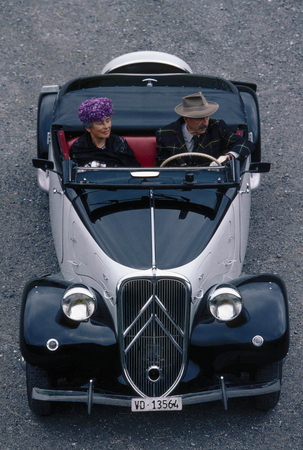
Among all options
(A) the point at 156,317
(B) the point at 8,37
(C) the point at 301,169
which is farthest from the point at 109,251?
(B) the point at 8,37

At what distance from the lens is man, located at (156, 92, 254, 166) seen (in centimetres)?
625

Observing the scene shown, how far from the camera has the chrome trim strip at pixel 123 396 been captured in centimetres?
477

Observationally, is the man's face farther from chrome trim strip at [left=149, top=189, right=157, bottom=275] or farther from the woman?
chrome trim strip at [left=149, top=189, right=157, bottom=275]

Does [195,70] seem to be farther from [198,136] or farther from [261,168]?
[261,168]

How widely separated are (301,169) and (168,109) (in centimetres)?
201

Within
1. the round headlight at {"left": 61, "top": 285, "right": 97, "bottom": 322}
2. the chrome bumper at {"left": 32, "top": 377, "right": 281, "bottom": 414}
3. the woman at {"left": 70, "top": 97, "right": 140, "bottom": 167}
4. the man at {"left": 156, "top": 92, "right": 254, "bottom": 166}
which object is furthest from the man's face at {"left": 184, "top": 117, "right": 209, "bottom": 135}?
the chrome bumper at {"left": 32, "top": 377, "right": 281, "bottom": 414}

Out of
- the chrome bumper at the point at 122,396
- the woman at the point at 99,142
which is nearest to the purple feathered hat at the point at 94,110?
the woman at the point at 99,142

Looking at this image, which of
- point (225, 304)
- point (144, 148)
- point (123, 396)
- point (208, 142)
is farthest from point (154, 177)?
point (123, 396)

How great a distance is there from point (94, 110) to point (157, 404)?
257 centimetres

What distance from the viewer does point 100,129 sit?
616 centimetres

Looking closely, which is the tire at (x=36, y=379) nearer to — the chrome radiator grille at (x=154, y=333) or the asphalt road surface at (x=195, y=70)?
the asphalt road surface at (x=195, y=70)

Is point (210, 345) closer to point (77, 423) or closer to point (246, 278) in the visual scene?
point (246, 278)

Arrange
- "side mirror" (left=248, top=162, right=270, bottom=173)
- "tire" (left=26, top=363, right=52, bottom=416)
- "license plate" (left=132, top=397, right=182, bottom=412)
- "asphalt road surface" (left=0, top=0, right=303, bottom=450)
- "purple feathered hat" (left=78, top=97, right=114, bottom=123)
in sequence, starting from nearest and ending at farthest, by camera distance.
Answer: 1. "license plate" (left=132, top=397, right=182, bottom=412)
2. "tire" (left=26, top=363, right=52, bottom=416)
3. "asphalt road surface" (left=0, top=0, right=303, bottom=450)
4. "side mirror" (left=248, top=162, right=270, bottom=173)
5. "purple feathered hat" (left=78, top=97, right=114, bottom=123)

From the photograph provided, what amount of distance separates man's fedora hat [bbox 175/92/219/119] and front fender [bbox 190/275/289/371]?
6.18 feet
